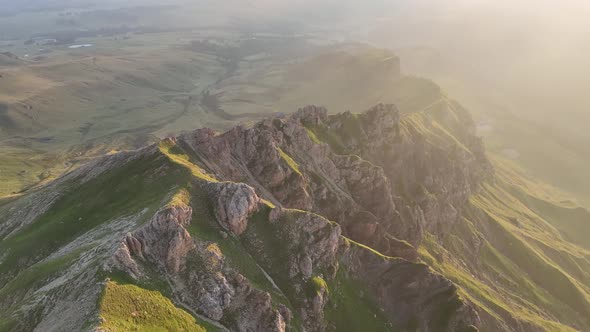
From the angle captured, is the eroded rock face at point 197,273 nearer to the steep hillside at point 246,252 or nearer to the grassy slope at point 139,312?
the steep hillside at point 246,252

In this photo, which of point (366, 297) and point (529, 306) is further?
point (529, 306)

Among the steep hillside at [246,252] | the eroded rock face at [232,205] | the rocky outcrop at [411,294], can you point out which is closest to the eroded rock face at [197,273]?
the steep hillside at [246,252]

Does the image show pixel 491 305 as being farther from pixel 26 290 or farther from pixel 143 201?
pixel 26 290

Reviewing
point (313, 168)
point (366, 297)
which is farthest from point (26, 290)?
point (313, 168)

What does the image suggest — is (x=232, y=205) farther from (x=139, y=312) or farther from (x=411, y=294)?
(x=411, y=294)

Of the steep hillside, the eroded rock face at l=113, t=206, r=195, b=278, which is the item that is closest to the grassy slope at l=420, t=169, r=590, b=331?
the steep hillside

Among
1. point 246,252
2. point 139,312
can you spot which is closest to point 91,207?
point 246,252
